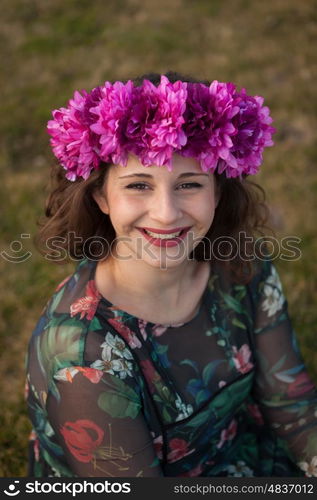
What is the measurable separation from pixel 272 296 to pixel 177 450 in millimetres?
824

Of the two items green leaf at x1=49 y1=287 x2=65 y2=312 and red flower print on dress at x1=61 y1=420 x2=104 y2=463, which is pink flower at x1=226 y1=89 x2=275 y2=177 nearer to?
green leaf at x1=49 y1=287 x2=65 y2=312

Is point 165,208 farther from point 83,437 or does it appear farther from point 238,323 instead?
point 83,437

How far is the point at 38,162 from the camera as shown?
17.9 ft

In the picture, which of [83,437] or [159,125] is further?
[83,437]

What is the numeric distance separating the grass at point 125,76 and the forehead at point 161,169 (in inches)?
81.6

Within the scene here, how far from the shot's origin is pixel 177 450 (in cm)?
242

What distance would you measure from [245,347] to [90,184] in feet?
3.36

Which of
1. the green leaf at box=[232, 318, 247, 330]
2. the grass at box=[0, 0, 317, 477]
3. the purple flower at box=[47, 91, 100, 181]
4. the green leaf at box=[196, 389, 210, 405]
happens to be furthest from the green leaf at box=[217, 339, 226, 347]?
the grass at box=[0, 0, 317, 477]

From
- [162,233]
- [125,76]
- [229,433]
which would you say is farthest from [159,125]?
[125,76]

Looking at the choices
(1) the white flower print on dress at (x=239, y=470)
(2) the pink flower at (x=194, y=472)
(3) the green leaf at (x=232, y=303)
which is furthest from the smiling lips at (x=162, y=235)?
(1) the white flower print on dress at (x=239, y=470)

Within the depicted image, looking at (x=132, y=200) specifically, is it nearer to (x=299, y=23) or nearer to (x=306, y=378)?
(x=306, y=378)

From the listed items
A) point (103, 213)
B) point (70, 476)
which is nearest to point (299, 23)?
point (103, 213)

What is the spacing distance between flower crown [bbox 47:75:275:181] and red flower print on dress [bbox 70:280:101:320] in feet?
1.58

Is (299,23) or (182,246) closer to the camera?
(182,246)
